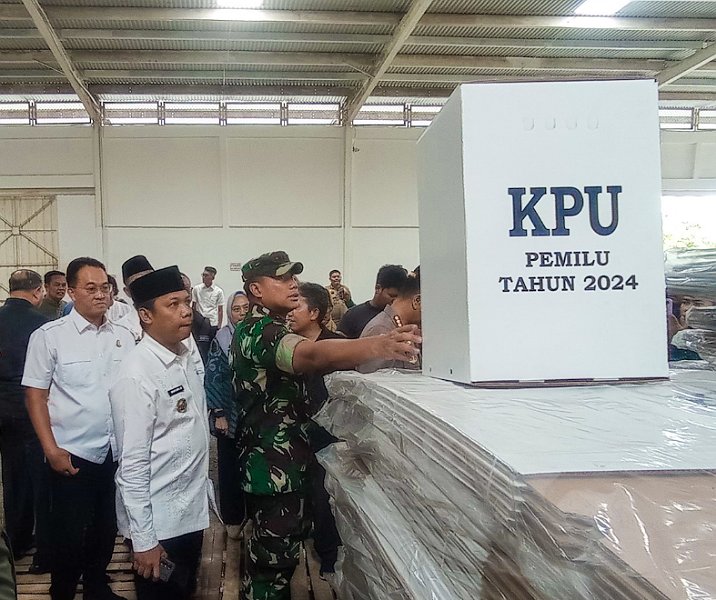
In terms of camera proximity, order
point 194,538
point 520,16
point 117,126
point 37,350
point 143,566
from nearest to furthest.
A: point 143,566
point 194,538
point 37,350
point 520,16
point 117,126

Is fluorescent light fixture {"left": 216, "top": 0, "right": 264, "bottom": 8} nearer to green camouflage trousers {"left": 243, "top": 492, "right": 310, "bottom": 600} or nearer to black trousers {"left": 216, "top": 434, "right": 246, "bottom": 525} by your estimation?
black trousers {"left": 216, "top": 434, "right": 246, "bottom": 525}

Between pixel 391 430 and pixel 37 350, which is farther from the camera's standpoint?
pixel 37 350

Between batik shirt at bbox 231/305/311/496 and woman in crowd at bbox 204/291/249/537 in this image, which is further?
woman in crowd at bbox 204/291/249/537

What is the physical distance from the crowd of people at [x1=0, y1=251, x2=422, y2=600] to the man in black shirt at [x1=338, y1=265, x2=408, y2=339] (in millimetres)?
476

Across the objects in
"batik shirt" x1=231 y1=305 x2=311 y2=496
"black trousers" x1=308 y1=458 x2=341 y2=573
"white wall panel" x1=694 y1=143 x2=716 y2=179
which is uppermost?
"white wall panel" x1=694 y1=143 x2=716 y2=179

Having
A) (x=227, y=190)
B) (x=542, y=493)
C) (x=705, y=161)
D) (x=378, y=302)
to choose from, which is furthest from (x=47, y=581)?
(x=705, y=161)

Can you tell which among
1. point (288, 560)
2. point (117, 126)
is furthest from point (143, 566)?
point (117, 126)

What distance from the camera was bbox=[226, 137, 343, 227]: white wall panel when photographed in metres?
8.67

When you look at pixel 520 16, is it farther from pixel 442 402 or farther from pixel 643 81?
pixel 442 402

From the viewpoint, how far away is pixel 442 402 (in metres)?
0.90

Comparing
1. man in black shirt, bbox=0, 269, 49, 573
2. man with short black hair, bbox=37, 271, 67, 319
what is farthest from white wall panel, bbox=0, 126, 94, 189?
man in black shirt, bbox=0, 269, 49, 573

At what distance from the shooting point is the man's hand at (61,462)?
2385mm

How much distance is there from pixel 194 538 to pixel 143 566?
24 centimetres

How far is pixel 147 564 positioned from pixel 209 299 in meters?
6.29
